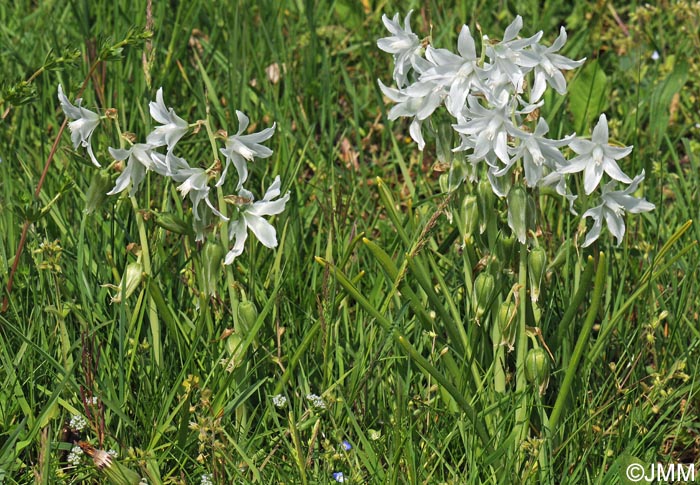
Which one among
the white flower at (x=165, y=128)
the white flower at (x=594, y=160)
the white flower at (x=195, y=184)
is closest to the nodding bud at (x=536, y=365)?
the white flower at (x=594, y=160)

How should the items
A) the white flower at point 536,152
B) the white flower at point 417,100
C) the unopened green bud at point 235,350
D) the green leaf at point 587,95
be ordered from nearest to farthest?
the white flower at point 536,152 → the white flower at point 417,100 → the unopened green bud at point 235,350 → the green leaf at point 587,95

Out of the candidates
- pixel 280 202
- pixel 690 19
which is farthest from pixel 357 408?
pixel 690 19

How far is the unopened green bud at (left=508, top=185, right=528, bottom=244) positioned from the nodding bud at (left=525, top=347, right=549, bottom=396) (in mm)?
280

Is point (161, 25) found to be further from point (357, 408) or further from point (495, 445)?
point (495, 445)

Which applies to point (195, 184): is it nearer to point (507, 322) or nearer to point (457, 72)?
point (457, 72)

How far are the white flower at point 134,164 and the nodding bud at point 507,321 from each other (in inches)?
33.7

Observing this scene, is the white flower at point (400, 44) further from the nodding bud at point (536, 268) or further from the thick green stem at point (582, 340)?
the thick green stem at point (582, 340)

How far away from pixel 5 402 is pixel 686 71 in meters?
2.76

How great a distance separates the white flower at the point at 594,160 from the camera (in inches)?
83.6

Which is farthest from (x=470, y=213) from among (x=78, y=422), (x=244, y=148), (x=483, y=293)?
(x=78, y=422)

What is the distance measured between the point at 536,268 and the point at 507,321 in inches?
5.3

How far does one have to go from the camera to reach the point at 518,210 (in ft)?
6.87

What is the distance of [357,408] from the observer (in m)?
2.51

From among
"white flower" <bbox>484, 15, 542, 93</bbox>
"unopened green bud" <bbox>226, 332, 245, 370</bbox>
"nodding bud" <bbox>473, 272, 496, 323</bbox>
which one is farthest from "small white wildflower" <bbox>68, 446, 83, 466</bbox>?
"white flower" <bbox>484, 15, 542, 93</bbox>
